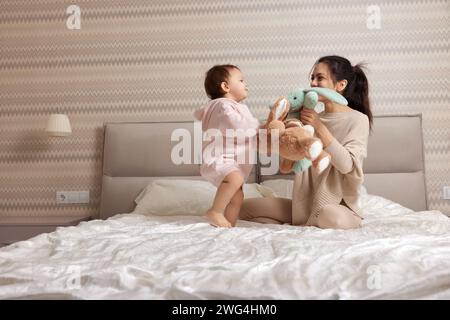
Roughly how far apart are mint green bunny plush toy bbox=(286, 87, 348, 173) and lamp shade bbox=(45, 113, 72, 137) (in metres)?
1.79

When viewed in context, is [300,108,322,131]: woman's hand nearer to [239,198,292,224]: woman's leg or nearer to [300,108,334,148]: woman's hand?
[300,108,334,148]: woman's hand

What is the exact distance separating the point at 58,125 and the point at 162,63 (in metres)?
0.89

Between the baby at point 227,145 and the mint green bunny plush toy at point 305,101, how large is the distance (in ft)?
0.77

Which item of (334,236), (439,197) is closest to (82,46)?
(334,236)

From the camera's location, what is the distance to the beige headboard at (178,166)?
104 inches

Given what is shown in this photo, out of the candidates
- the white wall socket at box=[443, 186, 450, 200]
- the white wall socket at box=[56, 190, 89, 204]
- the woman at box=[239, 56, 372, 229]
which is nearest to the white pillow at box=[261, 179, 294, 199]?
the woman at box=[239, 56, 372, 229]

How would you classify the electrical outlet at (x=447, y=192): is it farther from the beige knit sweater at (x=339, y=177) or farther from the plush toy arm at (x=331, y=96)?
the plush toy arm at (x=331, y=96)

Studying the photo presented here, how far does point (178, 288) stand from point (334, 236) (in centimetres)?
76

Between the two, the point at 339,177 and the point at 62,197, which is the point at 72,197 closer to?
the point at 62,197

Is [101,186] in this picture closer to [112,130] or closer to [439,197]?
[112,130]

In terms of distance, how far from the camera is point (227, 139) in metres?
1.98

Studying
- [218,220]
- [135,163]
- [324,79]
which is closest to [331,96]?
[324,79]

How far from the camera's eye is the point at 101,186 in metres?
2.91

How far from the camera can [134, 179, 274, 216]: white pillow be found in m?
2.27
